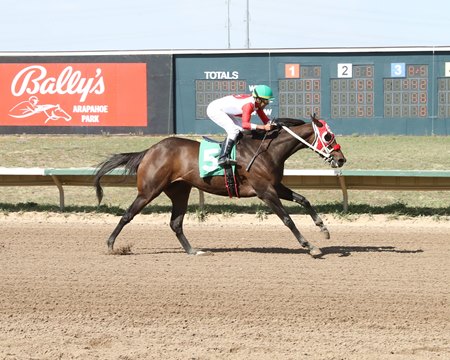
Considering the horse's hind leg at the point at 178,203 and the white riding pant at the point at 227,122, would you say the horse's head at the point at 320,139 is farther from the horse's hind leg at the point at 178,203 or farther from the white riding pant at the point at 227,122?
the horse's hind leg at the point at 178,203

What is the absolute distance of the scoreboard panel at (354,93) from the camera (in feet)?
79.2

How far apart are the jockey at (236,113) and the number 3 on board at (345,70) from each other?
1475cm

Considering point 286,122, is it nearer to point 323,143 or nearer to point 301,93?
point 323,143

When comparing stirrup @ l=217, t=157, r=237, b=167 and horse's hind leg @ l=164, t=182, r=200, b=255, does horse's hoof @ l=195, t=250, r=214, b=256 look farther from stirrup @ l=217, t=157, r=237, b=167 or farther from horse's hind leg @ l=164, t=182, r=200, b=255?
stirrup @ l=217, t=157, r=237, b=167

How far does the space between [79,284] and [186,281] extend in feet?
3.12

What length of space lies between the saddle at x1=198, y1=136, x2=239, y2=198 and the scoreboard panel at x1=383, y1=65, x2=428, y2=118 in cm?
1519

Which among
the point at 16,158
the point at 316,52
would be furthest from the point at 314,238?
the point at 316,52

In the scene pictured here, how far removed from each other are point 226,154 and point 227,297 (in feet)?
7.91

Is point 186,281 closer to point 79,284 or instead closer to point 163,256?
point 79,284

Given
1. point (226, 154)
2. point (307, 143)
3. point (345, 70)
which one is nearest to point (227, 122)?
point (226, 154)

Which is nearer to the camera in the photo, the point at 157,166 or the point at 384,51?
the point at 157,166

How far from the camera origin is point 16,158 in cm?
1916

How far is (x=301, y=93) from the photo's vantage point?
24.2m

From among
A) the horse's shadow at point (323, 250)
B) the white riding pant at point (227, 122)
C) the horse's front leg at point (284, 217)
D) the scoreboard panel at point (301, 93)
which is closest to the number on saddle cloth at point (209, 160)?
the white riding pant at point (227, 122)
